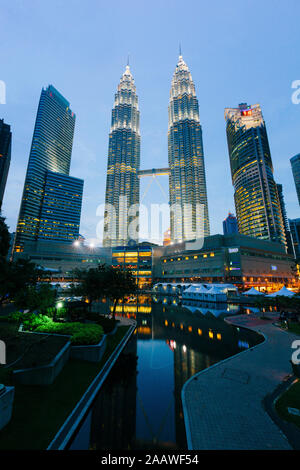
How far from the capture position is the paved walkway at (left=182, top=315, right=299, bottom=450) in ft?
20.1

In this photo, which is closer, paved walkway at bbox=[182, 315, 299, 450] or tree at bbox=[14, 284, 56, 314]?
paved walkway at bbox=[182, 315, 299, 450]

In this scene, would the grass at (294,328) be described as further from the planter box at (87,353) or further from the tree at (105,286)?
the planter box at (87,353)

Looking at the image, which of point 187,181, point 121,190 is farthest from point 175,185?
point 121,190

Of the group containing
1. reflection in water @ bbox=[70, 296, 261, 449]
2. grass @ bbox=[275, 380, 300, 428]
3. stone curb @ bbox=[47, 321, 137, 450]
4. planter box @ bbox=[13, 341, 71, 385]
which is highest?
planter box @ bbox=[13, 341, 71, 385]

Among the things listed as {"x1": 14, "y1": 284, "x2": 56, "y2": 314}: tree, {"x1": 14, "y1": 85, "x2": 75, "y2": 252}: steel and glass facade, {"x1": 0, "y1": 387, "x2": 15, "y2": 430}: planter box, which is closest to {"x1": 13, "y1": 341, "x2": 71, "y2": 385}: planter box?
{"x1": 0, "y1": 387, "x2": 15, "y2": 430}: planter box

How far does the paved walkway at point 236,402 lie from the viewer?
6141 millimetres

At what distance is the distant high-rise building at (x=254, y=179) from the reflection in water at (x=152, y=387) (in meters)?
151

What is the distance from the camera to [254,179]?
158 meters

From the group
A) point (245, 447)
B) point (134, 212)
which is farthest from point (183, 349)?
point (134, 212)

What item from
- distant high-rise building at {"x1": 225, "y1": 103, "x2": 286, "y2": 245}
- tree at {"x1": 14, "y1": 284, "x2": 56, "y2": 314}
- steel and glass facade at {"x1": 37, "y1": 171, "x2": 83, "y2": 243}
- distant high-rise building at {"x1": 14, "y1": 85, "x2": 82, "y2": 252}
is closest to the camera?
tree at {"x1": 14, "y1": 284, "x2": 56, "y2": 314}

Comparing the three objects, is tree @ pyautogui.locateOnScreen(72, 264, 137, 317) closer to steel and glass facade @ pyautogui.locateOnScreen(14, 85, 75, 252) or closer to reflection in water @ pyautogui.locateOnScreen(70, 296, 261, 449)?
reflection in water @ pyautogui.locateOnScreen(70, 296, 261, 449)

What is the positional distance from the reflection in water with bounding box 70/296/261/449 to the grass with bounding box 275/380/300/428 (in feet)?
13.1

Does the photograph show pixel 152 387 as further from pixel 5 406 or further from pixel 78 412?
pixel 5 406

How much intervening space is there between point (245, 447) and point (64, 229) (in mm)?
181606
